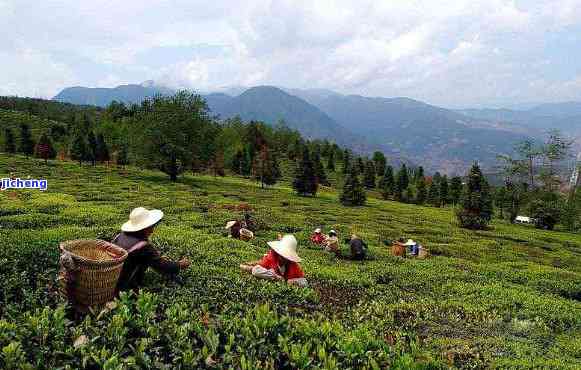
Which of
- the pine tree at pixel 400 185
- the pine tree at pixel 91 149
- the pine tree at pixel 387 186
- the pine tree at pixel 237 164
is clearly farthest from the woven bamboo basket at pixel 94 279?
the pine tree at pixel 237 164

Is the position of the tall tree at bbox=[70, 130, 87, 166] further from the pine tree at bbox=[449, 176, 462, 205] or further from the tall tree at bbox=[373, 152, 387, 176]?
the tall tree at bbox=[373, 152, 387, 176]

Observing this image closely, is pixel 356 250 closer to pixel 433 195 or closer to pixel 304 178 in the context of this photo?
pixel 304 178

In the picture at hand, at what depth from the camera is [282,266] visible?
10609mm

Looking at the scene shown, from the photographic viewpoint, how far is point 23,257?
8141 millimetres

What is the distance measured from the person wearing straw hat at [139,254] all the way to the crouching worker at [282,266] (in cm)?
207

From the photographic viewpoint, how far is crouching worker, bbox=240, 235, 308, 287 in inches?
396

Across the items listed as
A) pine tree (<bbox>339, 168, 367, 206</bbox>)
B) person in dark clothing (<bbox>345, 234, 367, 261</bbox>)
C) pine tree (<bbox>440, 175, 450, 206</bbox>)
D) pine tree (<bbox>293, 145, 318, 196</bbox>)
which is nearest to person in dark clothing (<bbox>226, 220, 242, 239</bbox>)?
person in dark clothing (<bbox>345, 234, 367, 261</bbox>)

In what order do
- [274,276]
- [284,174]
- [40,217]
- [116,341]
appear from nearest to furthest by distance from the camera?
[116,341], [274,276], [40,217], [284,174]

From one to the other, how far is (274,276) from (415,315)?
3653 millimetres

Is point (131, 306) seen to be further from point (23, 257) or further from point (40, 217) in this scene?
point (40, 217)

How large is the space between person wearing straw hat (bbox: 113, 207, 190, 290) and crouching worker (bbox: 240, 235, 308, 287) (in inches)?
81.7

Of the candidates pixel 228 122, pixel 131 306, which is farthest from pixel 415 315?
pixel 228 122

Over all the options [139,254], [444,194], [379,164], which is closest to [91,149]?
[444,194]

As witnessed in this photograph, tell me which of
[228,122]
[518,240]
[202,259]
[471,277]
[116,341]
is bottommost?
[518,240]
